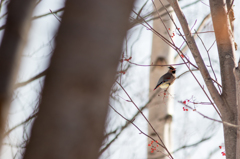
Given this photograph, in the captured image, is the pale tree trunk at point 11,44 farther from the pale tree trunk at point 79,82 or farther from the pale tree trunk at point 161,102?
the pale tree trunk at point 161,102

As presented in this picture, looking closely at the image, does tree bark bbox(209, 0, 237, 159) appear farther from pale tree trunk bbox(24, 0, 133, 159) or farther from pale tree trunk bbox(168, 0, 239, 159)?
pale tree trunk bbox(24, 0, 133, 159)

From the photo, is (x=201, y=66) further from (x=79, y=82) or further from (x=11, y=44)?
(x=79, y=82)

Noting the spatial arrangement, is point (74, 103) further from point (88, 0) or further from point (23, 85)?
point (23, 85)

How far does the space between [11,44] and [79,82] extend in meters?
0.62

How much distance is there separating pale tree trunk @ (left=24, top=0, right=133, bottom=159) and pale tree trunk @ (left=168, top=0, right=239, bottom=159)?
51.3 inches

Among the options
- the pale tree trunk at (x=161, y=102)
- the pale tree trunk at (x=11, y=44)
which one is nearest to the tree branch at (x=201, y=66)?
the pale tree trunk at (x=11, y=44)

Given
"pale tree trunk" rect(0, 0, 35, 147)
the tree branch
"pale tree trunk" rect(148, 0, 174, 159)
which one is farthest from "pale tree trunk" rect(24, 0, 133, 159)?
"pale tree trunk" rect(148, 0, 174, 159)

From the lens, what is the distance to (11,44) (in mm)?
1357

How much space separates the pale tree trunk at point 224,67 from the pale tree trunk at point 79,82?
1302mm

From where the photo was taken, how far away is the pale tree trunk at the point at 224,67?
2100 mm

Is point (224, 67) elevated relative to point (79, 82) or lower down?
elevated

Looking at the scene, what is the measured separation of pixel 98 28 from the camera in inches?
37.2

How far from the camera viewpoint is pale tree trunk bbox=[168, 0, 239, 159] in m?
2.10

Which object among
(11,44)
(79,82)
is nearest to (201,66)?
(11,44)
